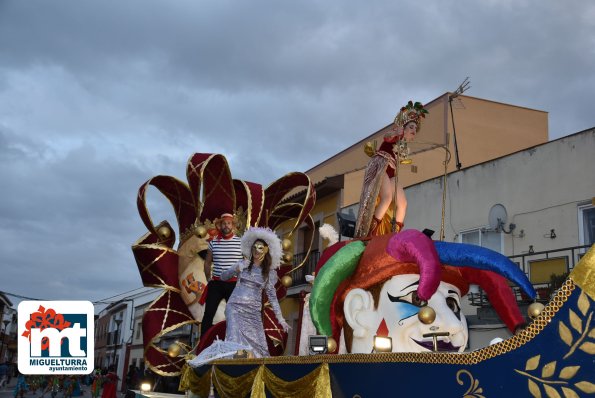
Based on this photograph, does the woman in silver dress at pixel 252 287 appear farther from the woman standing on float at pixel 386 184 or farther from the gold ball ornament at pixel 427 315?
the gold ball ornament at pixel 427 315

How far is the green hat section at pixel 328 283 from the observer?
5059 millimetres

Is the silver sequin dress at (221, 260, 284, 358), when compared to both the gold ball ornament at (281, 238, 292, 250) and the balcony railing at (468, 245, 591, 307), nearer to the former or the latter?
the gold ball ornament at (281, 238, 292, 250)

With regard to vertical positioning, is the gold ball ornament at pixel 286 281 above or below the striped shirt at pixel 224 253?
Answer: below

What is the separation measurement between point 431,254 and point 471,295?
9.55 meters

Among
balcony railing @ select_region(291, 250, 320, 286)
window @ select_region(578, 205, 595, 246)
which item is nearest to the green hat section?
window @ select_region(578, 205, 595, 246)

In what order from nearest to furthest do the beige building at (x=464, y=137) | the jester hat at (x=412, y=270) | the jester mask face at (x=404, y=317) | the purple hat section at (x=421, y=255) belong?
the purple hat section at (x=421, y=255)
the jester hat at (x=412, y=270)
the jester mask face at (x=404, y=317)
the beige building at (x=464, y=137)

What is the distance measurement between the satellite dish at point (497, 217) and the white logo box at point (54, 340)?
8.32 m

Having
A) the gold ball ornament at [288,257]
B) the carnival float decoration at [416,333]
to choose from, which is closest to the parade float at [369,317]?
the carnival float decoration at [416,333]

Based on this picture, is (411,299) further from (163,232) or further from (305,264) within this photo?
(305,264)

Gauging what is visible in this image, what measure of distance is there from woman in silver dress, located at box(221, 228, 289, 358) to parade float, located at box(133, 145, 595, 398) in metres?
0.41

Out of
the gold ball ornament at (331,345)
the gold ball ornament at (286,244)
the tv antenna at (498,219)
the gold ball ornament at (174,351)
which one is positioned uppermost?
the tv antenna at (498,219)

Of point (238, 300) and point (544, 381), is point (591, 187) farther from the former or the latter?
point (544, 381)

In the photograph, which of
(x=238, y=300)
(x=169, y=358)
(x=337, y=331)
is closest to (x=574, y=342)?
(x=337, y=331)

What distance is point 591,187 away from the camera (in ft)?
40.7
